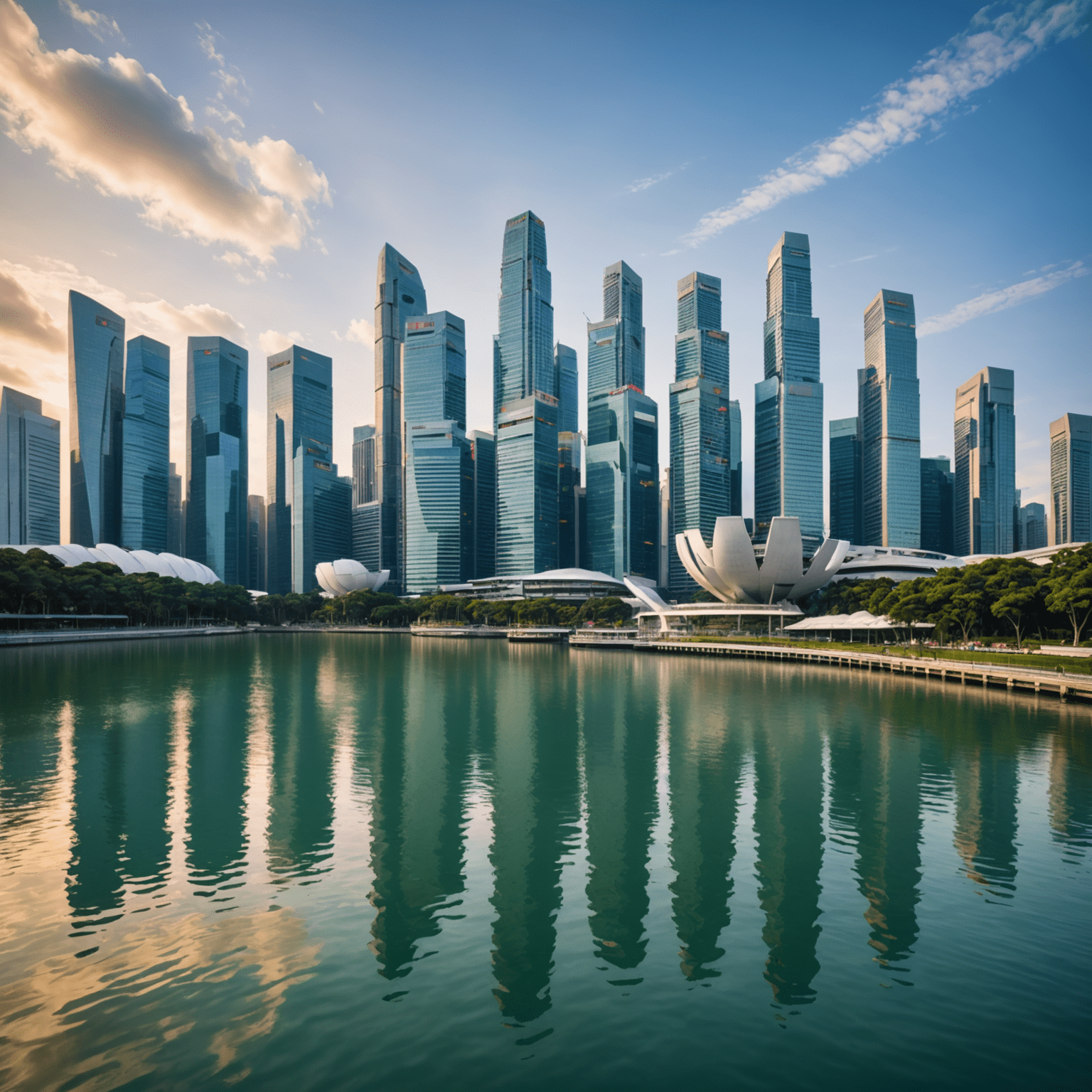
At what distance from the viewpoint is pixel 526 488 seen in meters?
165

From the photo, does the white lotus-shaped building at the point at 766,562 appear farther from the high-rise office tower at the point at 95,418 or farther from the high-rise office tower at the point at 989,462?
the high-rise office tower at the point at 95,418

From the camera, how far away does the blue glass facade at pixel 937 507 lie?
7628 inches

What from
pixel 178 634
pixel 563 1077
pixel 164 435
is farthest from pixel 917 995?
pixel 164 435

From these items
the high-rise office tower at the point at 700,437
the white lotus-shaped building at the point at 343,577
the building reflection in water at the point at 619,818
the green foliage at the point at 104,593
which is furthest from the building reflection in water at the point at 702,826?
the white lotus-shaped building at the point at 343,577

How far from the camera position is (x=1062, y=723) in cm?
2897

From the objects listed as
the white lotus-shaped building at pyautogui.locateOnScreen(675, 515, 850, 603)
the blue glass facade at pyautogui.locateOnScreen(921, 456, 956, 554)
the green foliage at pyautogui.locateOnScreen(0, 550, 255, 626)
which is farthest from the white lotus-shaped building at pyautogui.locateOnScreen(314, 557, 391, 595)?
the blue glass facade at pyautogui.locateOnScreen(921, 456, 956, 554)

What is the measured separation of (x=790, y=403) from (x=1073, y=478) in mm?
90834

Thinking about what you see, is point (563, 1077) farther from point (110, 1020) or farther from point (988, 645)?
point (988, 645)

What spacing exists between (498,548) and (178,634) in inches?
3220

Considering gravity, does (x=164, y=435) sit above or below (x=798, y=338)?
below

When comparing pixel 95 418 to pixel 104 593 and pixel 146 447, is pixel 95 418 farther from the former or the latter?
pixel 104 593

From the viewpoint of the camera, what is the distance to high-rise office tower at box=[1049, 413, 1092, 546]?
180875 millimetres

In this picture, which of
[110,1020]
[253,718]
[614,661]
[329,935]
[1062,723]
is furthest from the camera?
[614,661]

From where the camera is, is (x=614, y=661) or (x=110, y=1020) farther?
(x=614, y=661)
